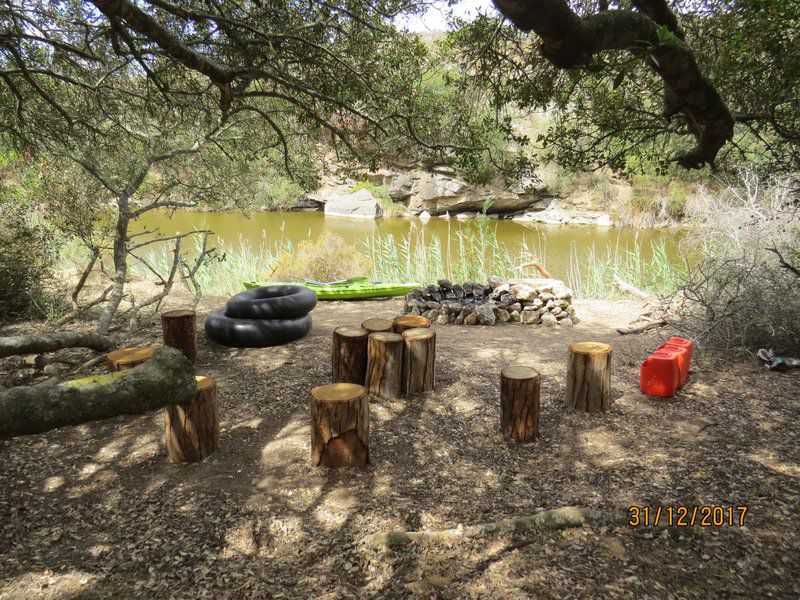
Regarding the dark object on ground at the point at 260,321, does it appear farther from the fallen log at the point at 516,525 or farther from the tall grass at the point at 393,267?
the tall grass at the point at 393,267

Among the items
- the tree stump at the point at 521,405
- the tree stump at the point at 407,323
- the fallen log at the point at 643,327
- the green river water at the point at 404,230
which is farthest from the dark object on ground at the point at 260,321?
the green river water at the point at 404,230

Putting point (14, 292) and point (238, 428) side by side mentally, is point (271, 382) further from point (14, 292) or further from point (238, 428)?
point (14, 292)

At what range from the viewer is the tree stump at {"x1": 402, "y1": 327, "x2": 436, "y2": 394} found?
3.91m

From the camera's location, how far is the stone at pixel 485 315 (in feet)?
20.7

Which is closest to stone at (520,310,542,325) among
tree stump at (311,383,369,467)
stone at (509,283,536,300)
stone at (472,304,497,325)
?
stone at (509,283,536,300)

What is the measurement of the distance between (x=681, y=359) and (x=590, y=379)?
828 millimetres

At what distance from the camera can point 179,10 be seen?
300cm

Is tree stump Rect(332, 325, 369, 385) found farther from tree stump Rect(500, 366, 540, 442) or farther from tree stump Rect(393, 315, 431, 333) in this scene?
tree stump Rect(500, 366, 540, 442)

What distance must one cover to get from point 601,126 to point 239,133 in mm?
4077

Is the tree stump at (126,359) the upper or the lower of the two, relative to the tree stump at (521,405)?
upper

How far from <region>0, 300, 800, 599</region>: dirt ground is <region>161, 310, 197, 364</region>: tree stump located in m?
0.67

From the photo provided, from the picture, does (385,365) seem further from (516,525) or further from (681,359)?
(681,359)

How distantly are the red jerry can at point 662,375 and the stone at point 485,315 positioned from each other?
101 inches

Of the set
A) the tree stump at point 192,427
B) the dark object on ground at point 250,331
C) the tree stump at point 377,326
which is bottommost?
the tree stump at point 192,427
